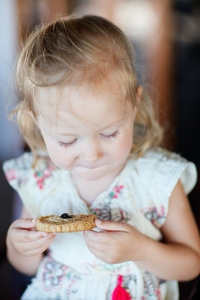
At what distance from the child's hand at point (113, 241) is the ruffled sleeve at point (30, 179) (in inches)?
8.8

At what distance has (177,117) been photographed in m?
2.00

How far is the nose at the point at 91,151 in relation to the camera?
2.16ft

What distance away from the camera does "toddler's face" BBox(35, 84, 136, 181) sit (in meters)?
0.62

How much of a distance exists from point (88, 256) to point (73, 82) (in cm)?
36

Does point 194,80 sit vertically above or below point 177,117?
above

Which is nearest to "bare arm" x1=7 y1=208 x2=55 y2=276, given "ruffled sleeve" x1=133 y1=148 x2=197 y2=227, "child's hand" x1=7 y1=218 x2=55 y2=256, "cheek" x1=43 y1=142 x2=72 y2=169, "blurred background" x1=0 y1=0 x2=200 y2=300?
"child's hand" x1=7 y1=218 x2=55 y2=256

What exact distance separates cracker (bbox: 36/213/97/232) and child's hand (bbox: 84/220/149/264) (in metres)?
0.02

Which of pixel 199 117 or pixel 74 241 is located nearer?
pixel 74 241

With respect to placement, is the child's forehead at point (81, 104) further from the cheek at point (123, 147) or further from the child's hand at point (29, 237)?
the child's hand at point (29, 237)

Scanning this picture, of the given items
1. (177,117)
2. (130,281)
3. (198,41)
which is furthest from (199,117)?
(130,281)

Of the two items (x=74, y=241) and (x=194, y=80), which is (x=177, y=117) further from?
(x=74, y=241)

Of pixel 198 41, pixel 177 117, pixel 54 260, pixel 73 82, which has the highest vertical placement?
pixel 73 82

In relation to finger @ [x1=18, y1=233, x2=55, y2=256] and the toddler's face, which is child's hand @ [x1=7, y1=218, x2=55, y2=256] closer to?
finger @ [x1=18, y1=233, x2=55, y2=256]

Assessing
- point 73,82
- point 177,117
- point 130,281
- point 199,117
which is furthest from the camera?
point 177,117
